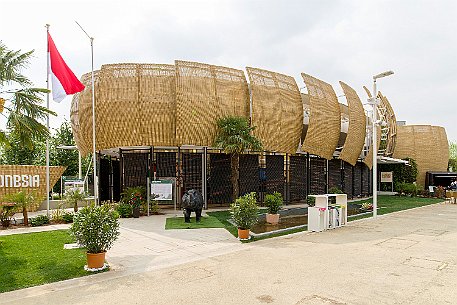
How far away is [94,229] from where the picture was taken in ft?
26.8

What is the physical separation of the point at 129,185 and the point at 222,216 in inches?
284

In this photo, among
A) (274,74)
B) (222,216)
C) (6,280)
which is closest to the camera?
(6,280)

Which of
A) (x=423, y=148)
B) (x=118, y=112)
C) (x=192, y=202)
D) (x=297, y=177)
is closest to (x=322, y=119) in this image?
(x=297, y=177)

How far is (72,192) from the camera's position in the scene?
733 inches

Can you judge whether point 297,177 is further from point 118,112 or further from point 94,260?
point 94,260

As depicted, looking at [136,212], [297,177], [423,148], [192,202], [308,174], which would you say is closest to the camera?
[192,202]

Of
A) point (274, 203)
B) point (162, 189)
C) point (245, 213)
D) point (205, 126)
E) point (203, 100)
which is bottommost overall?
point (274, 203)

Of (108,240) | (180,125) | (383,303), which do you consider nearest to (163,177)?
(180,125)

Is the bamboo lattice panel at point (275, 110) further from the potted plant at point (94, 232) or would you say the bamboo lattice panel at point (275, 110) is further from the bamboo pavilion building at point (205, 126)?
the potted plant at point (94, 232)

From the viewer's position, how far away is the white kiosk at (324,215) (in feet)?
44.9

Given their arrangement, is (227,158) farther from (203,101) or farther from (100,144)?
(100,144)

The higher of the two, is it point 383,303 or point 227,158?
point 227,158

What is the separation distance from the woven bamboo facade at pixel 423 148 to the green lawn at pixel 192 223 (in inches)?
1301

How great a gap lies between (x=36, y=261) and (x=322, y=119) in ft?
65.6
